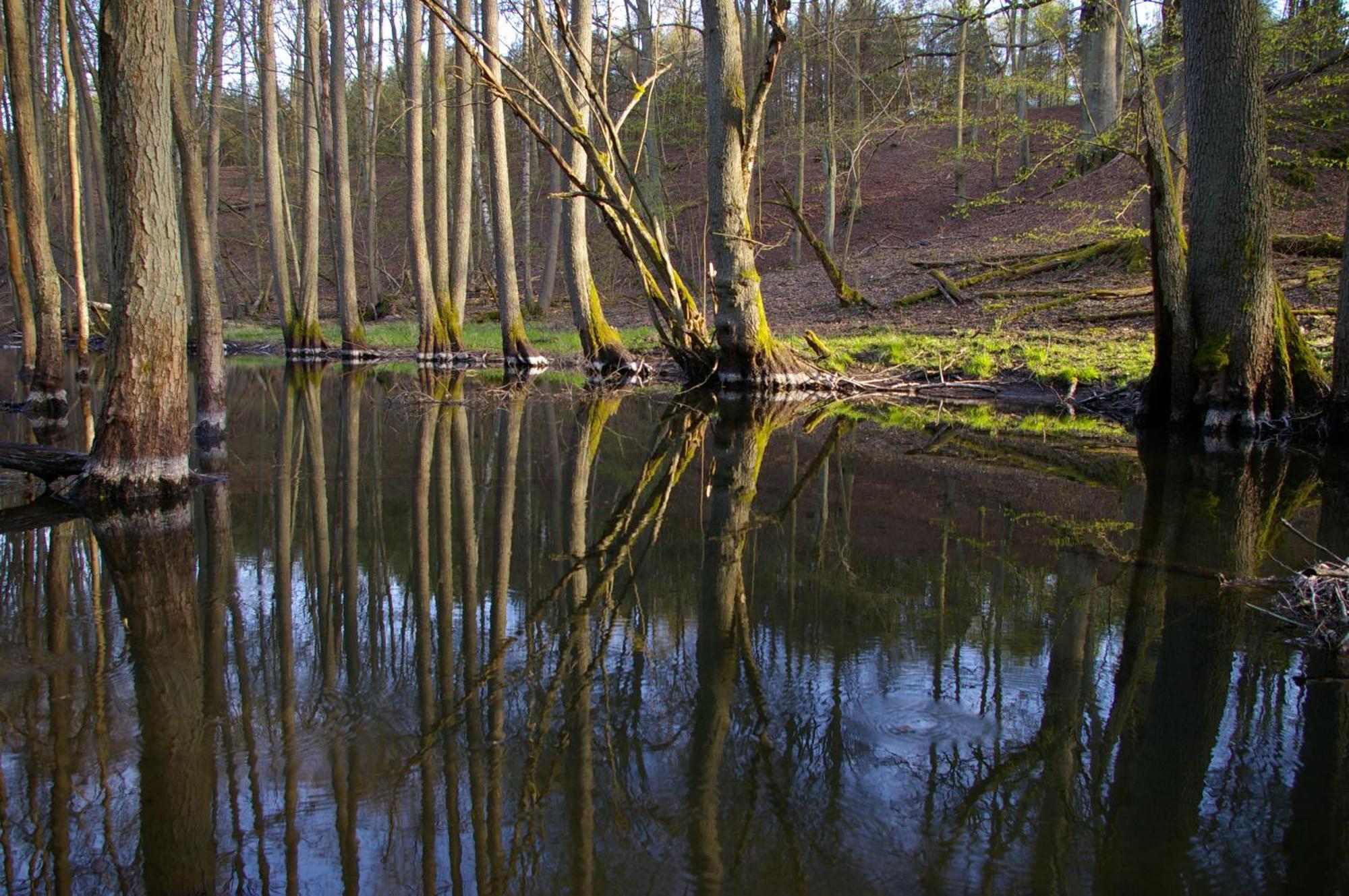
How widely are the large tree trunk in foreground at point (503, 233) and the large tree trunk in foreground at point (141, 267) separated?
34.9 feet

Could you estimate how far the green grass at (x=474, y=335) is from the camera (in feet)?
67.6

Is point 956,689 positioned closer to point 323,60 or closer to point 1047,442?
point 1047,442

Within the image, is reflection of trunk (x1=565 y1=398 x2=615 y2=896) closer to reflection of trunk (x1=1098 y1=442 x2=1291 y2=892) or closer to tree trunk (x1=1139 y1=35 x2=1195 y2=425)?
reflection of trunk (x1=1098 y1=442 x2=1291 y2=892)

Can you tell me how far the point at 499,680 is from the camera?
3.81m

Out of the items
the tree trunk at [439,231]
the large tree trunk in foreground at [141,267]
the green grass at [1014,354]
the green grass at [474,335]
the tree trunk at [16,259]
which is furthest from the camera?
the green grass at [474,335]

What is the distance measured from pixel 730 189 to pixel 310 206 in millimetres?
12242

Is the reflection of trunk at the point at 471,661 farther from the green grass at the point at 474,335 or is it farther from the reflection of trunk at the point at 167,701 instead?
the green grass at the point at 474,335

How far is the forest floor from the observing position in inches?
565

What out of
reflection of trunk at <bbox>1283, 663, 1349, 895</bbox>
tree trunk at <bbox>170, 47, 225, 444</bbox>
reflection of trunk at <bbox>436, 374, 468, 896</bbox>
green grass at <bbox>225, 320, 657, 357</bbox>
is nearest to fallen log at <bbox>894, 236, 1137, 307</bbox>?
green grass at <bbox>225, 320, 657, 357</bbox>

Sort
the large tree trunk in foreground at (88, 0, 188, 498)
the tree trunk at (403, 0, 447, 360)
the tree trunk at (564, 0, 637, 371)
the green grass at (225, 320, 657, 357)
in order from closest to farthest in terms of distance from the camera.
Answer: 1. the large tree trunk in foreground at (88, 0, 188, 498)
2. the tree trunk at (564, 0, 637, 371)
3. the tree trunk at (403, 0, 447, 360)
4. the green grass at (225, 320, 657, 357)

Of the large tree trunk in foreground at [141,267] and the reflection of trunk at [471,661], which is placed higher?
the large tree trunk in foreground at [141,267]

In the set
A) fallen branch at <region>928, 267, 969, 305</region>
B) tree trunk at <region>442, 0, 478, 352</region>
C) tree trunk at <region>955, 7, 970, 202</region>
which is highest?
tree trunk at <region>955, 7, 970, 202</region>

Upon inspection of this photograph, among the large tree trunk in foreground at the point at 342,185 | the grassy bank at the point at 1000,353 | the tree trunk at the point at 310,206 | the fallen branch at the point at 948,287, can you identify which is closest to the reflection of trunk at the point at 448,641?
the grassy bank at the point at 1000,353

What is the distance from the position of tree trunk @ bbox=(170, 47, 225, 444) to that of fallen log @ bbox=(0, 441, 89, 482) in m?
2.13
